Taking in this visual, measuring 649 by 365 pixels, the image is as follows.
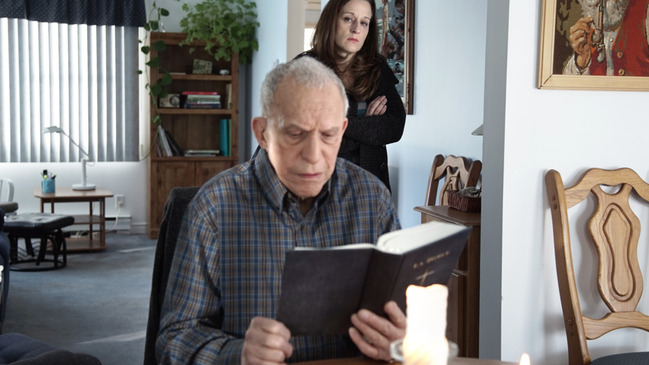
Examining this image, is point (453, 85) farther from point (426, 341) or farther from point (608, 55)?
point (426, 341)

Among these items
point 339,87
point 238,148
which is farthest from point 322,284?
point 238,148

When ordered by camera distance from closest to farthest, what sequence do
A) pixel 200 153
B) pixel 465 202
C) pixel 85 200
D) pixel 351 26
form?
pixel 351 26 → pixel 465 202 → pixel 85 200 → pixel 200 153

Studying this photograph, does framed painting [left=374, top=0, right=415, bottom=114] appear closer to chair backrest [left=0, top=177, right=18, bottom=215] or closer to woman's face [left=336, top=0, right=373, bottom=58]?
woman's face [left=336, top=0, right=373, bottom=58]

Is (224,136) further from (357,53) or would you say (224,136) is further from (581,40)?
(581,40)

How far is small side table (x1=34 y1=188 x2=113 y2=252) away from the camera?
5.82m

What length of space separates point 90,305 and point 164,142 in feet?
8.21

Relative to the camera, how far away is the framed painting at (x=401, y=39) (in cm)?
414

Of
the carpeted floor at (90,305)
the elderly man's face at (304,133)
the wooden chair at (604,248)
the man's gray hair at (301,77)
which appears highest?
the man's gray hair at (301,77)

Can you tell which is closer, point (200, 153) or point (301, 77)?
point (301, 77)

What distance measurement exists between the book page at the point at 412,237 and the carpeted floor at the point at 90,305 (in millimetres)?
2592

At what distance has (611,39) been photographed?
2.32 m

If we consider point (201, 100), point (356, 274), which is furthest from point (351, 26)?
point (201, 100)

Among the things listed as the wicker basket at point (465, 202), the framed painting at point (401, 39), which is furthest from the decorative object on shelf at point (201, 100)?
the wicker basket at point (465, 202)

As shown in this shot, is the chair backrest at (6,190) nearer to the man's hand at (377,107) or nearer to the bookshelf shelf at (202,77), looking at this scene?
the bookshelf shelf at (202,77)
